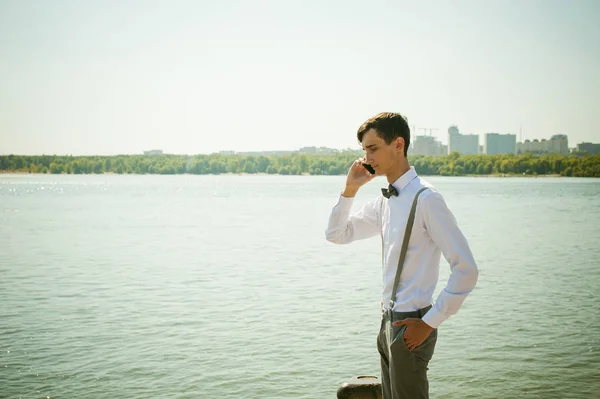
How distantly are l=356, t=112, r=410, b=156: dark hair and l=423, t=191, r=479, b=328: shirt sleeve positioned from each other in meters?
0.36

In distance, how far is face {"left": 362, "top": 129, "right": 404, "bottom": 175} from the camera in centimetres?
318

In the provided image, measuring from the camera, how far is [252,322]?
1147 cm

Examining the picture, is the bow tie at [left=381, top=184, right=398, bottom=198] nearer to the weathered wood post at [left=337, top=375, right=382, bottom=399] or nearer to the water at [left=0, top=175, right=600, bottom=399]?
the weathered wood post at [left=337, top=375, right=382, bottom=399]

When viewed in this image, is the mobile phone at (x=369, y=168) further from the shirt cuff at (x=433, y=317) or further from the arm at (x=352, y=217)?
the shirt cuff at (x=433, y=317)

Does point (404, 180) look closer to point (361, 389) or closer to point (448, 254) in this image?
point (448, 254)

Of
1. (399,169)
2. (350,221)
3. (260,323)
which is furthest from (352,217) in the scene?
(260,323)

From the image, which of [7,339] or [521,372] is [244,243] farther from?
[521,372]

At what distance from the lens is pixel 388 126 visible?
3.17 metres

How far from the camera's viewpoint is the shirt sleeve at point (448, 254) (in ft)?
9.75

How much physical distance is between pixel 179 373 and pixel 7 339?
133 inches

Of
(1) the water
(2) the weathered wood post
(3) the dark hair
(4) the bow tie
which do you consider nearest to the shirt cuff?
(4) the bow tie

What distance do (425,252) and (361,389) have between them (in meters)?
1.63

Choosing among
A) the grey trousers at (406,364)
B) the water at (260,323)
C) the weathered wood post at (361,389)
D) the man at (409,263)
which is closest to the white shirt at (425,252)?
the man at (409,263)

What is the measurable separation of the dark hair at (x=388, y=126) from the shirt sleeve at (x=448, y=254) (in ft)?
1.18
